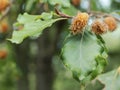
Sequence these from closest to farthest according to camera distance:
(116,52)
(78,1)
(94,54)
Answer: (94,54)
(78,1)
(116,52)

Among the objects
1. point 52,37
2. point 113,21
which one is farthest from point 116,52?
point 113,21

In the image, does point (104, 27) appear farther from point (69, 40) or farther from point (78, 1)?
point (78, 1)

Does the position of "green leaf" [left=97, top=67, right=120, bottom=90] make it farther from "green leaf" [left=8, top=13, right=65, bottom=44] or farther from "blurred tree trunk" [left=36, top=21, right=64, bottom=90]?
"blurred tree trunk" [left=36, top=21, right=64, bottom=90]

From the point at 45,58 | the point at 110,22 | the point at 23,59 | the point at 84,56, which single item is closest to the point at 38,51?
the point at 45,58

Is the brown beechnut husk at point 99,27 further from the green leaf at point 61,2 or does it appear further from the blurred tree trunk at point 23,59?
the blurred tree trunk at point 23,59

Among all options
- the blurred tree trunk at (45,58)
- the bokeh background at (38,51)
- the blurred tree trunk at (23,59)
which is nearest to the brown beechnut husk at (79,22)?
the bokeh background at (38,51)

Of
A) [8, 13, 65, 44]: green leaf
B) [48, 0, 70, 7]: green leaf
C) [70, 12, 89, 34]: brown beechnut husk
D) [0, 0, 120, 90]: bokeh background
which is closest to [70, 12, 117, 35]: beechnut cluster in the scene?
[70, 12, 89, 34]: brown beechnut husk
